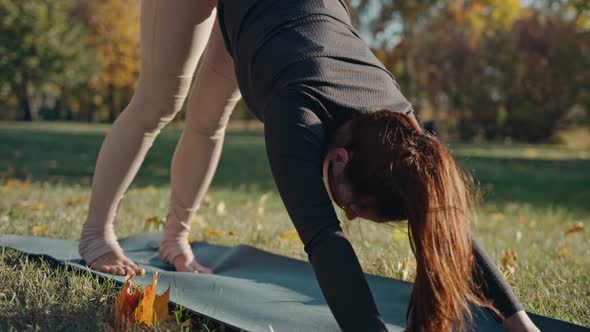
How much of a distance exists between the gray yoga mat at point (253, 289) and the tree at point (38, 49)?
2391cm

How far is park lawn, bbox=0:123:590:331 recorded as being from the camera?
1.96 metres

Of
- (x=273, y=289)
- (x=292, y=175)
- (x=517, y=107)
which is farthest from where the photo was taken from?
(x=517, y=107)

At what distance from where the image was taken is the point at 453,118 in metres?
24.0

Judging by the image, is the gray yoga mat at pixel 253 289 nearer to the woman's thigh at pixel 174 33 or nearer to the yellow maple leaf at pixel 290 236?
the yellow maple leaf at pixel 290 236

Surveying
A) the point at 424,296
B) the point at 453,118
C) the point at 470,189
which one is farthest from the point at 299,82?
the point at 453,118

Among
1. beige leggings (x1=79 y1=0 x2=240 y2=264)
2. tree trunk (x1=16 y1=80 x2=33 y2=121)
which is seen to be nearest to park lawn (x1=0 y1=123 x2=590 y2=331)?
beige leggings (x1=79 y1=0 x2=240 y2=264)

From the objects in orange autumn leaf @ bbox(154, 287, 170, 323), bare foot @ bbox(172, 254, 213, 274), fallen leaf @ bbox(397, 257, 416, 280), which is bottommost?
bare foot @ bbox(172, 254, 213, 274)

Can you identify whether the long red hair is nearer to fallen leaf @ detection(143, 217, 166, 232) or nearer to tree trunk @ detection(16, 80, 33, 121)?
fallen leaf @ detection(143, 217, 166, 232)

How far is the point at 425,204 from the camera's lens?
149 centimetres

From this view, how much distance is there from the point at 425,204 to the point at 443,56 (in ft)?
81.1

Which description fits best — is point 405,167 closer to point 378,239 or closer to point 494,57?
point 378,239

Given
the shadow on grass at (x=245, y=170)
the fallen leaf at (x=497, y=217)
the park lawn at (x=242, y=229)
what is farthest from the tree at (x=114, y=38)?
the fallen leaf at (x=497, y=217)

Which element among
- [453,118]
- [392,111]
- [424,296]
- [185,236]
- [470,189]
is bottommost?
[453,118]

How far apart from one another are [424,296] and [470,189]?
379 mm
